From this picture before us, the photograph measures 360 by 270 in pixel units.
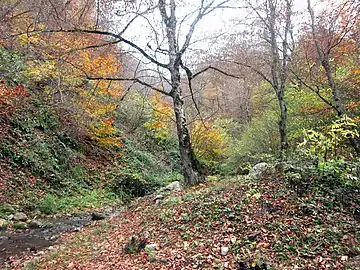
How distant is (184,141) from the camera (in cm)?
849

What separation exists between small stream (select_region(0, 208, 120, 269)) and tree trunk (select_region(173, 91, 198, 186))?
326cm

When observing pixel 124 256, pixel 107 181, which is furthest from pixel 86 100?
pixel 124 256

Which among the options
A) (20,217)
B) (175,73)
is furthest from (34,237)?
(175,73)

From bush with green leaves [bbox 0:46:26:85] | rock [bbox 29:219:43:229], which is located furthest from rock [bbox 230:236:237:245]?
bush with green leaves [bbox 0:46:26:85]

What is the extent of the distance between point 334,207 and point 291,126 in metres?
7.16

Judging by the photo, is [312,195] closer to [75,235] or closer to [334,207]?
[334,207]

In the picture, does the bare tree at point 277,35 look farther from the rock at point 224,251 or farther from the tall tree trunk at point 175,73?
the rock at point 224,251

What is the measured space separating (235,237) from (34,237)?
5135 mm

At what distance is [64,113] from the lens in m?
14.4

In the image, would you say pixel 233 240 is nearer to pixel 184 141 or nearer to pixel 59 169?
pixel 184 141

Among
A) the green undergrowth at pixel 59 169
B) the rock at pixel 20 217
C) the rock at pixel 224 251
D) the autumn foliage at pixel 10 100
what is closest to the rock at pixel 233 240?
the rock at pixel 224 251

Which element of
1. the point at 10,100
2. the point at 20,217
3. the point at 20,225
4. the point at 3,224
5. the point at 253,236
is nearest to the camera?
the point at 253,236

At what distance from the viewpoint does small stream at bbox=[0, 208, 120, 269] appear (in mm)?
6325

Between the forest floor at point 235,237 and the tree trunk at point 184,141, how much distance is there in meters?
1.86
